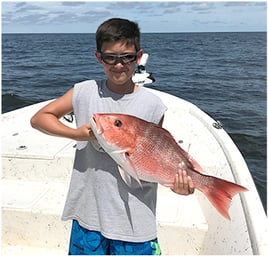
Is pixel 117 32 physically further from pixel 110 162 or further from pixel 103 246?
→ pixel 103 246

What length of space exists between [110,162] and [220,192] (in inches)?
22.7

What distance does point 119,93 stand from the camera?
1.97m

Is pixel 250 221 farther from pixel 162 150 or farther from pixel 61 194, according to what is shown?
pixel 61 194

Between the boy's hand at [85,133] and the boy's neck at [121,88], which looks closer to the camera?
the boy's hand at [85,133]

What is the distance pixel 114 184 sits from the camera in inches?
76.9

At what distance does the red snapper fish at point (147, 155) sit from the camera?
1.69m

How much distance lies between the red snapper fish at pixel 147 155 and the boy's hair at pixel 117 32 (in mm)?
404

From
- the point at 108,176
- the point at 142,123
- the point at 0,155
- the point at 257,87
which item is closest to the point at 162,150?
the point at 142,123

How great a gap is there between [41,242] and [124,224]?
1786 millimetres

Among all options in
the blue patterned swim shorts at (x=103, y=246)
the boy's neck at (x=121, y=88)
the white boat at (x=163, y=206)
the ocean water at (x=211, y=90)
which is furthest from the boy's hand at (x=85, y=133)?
the ocean water at (x=211, y=90)

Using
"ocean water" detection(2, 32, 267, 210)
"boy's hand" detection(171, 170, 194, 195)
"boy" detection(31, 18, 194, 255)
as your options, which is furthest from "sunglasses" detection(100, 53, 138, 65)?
"ocean water" detection(2, 32, 267, 210)

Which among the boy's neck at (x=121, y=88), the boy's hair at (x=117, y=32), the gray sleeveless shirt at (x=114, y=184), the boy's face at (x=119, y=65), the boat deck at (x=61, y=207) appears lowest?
the boat deck at (x=61, y=207)

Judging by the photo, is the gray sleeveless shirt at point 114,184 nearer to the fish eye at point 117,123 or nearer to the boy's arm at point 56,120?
the boy's arm at point 56,120

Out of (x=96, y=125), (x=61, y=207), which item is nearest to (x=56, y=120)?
(x=96, y=125)
